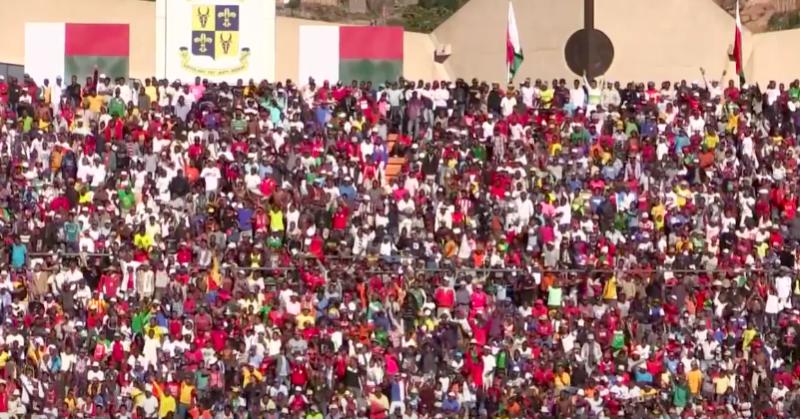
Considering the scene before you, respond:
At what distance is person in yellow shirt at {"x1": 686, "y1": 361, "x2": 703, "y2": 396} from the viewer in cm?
2622

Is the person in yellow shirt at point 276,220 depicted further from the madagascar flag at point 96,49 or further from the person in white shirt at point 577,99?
the person in white shirt at point 577,99

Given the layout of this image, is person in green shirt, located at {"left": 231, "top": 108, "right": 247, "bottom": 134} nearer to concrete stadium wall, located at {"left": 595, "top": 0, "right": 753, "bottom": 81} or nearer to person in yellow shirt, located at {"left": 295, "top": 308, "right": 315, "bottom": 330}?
person in yellow shirt, located at {"left": 295, "top": 308, "right": 315, "bottom": 330}

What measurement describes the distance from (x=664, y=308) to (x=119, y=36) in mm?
11289

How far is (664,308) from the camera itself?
27188 millimetres

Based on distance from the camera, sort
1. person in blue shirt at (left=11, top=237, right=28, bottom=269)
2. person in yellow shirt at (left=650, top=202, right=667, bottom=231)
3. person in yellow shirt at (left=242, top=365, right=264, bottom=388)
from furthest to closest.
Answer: person in yellow shirt at (left=650, top=202, right=667, bottom=231) → person in blue shirt at (left=11, top=237, right=28, bottom=269) → person in yellow shirt at (left=242, top=365, right=264, bottom=388)

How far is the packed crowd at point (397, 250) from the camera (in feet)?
84.7

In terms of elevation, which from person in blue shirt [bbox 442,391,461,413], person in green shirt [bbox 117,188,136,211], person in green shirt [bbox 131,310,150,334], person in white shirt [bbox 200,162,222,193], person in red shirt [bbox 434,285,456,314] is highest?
person in white shirt [bbox 200,162,222,193]

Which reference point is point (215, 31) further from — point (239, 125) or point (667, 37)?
point (667, 37)

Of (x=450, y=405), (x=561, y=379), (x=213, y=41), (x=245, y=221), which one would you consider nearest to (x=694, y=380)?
(x=561, y=379)

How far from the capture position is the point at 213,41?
30.5 metres

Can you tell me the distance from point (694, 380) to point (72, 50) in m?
12.8

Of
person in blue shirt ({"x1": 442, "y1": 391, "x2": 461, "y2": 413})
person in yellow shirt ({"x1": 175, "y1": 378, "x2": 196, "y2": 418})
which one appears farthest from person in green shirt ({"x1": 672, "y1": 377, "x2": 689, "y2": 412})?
person in yellow shirt ({"x1": 175, "y1": 378, "x2": 196, "y2": 418})

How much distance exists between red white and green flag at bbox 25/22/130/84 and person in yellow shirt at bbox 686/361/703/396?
11.8 metres

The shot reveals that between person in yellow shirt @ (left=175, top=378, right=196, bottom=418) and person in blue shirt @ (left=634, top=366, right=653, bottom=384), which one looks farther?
person in blue shirt @ (left=634, top=366, right=653, bottom=384)
